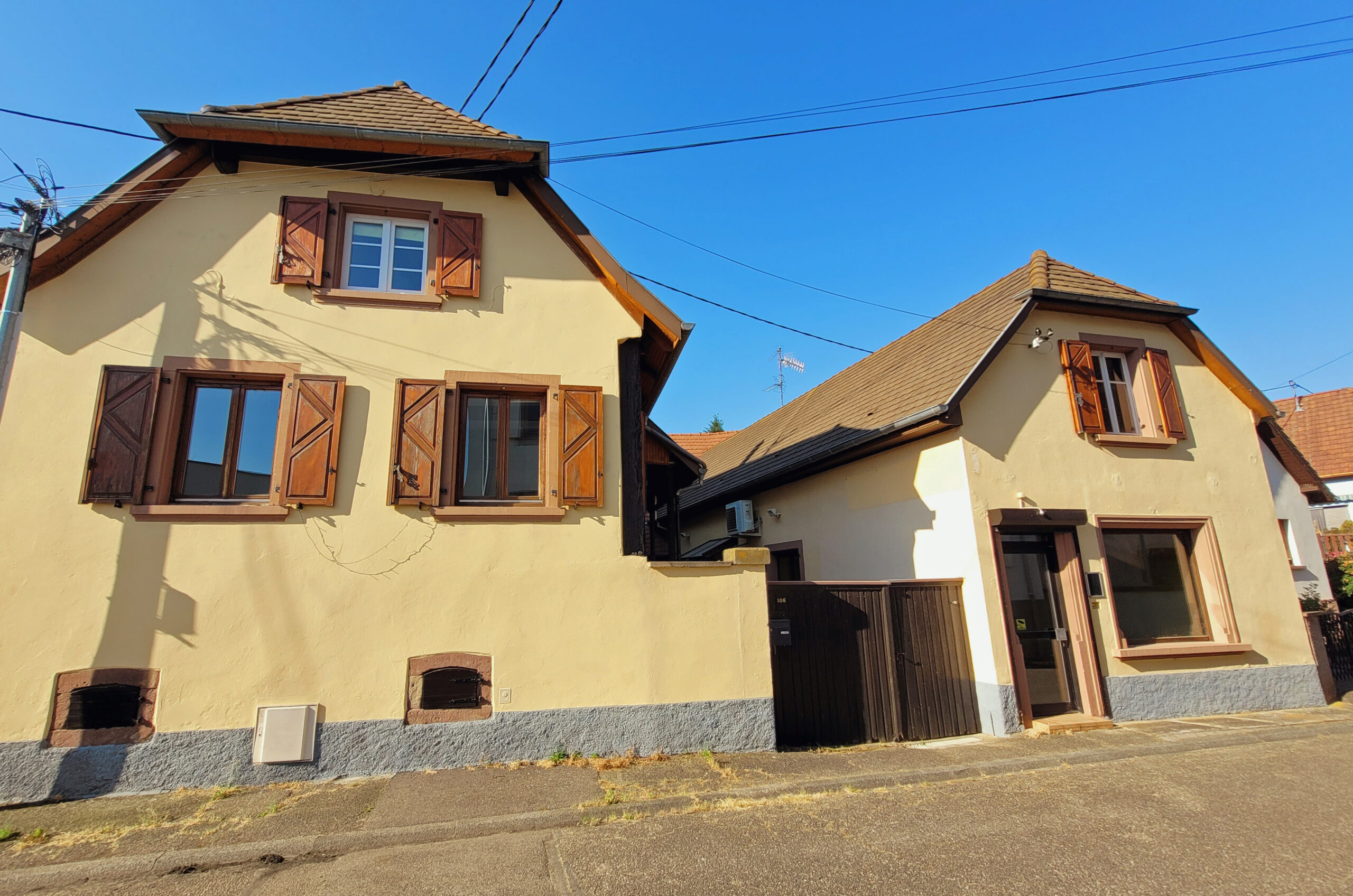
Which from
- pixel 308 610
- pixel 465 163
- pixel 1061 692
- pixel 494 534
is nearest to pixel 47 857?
pixel 308 610

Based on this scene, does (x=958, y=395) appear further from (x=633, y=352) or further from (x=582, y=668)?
(x=582, y=668)

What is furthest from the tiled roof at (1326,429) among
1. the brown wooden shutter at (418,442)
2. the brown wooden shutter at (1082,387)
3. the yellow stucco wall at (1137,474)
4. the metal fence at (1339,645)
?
the brown wooden shutter at (418,442)

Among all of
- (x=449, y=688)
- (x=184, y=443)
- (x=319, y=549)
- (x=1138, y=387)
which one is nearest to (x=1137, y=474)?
(x=1138, y=387)

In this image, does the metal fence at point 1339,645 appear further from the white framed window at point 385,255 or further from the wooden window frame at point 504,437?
the white framed window at point 385,255

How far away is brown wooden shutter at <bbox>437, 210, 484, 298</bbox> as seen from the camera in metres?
7.50

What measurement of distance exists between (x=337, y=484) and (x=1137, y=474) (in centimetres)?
1052

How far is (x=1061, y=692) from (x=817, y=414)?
700 centimetres

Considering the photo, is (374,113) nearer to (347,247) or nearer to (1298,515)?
(347,247)

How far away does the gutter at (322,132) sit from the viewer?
22.9 ft

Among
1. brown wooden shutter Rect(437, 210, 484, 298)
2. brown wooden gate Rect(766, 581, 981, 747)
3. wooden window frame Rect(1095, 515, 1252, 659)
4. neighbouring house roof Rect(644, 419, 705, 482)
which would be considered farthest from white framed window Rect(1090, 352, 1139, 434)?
brown wooden shutter Rect(437, 210, 484, 298)

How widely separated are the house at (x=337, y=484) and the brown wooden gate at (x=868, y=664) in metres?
0.65

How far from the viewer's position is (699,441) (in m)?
25.8

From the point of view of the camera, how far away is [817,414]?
46.4 feet

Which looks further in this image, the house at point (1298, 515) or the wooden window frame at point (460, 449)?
the house at point (1298, 515)
